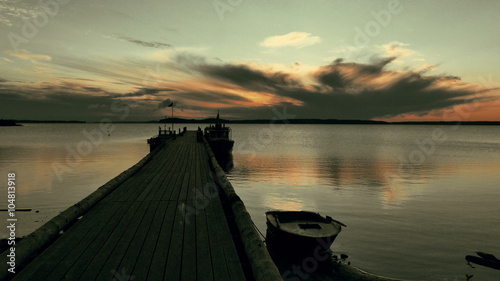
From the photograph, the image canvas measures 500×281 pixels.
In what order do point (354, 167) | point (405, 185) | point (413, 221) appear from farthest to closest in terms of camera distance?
point (354, 167)
point (405, 185)
point (413, 221)

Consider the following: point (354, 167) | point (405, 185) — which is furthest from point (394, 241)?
point (354, 167)

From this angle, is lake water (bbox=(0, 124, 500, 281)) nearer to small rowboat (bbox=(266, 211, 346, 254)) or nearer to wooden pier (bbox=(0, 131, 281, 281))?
small rowboat (bbox=(266, 211, 346, 254))

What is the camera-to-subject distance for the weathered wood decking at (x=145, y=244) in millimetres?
4844

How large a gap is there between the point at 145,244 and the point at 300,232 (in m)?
7.76

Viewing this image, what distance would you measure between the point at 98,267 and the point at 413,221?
18723 millimetres

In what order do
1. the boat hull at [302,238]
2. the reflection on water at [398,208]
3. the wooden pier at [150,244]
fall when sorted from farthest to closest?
the reflection on water at [398,208] → the boat hull at [302,238] → the wooden pier at [150,244]

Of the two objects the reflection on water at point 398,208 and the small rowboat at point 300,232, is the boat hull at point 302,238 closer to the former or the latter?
the small rowboat at point 300,232

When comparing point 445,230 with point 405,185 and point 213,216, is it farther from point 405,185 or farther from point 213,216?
point 213,216

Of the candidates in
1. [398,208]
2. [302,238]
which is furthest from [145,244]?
[398,208]

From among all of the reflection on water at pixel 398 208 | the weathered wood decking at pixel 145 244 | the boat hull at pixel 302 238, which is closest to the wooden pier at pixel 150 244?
the weathered wood decking at pixel 145 244

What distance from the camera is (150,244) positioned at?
5.99m

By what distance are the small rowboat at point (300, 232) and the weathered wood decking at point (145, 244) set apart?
13.1 feet

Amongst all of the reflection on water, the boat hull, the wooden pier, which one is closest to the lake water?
the reflection on water

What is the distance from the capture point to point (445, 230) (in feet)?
56.0
